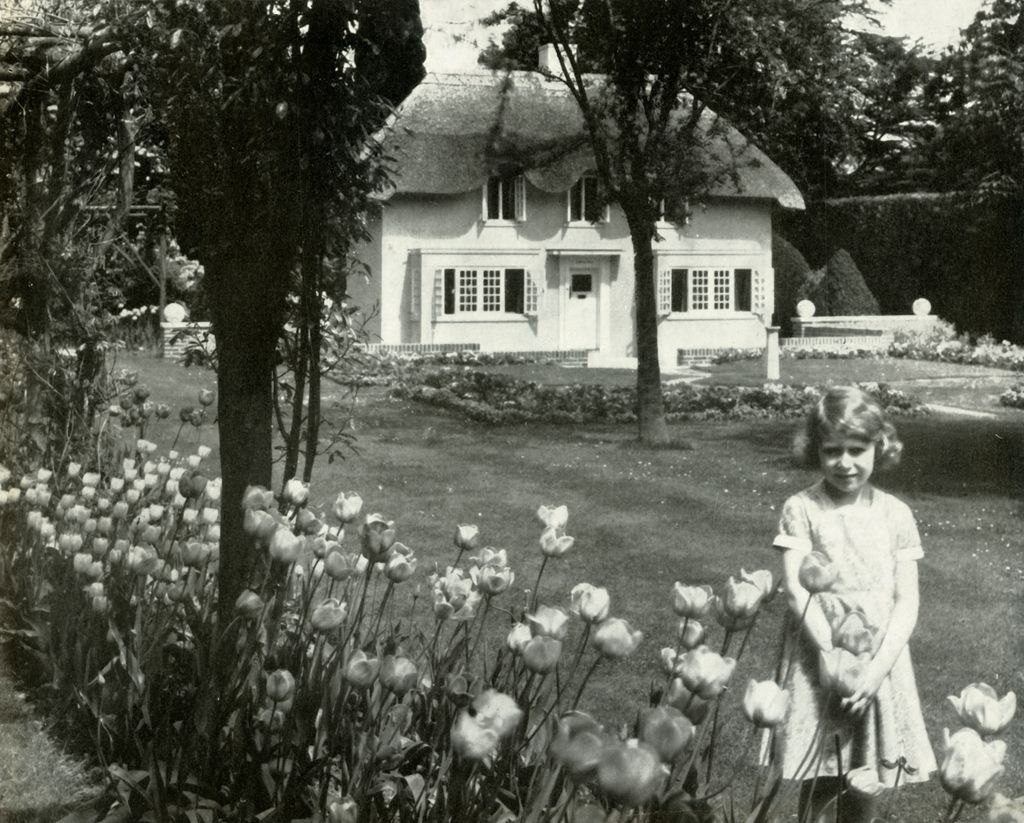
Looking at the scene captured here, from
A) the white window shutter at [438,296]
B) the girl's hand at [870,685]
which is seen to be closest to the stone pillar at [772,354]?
the white window shutter at [438,296]

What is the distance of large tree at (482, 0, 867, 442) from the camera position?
1011 cm

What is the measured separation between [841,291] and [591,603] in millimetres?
23805

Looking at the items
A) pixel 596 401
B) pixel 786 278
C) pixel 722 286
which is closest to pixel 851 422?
pixel 596 401

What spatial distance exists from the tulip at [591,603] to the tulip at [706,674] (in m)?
0.24

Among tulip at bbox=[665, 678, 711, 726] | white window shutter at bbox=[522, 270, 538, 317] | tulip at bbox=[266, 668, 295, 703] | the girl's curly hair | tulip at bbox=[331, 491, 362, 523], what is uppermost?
white window shutter at bbox=[522, 270, 538, 317]

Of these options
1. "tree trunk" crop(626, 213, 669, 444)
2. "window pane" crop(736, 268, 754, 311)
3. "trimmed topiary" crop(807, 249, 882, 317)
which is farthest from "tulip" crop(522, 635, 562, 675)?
"trimmed topiary" crop(807, 249, 882, 317)

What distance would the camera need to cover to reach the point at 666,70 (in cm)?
1033

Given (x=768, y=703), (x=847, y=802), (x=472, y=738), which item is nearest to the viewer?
Result: (x=472, y=738)

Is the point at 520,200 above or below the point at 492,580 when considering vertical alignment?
above

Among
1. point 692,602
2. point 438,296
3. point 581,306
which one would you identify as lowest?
point 692,602

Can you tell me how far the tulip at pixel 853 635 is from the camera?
1.87 meters

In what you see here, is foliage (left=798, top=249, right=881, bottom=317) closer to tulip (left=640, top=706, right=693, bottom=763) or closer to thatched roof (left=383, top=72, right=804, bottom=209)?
thatched roof (left=383, top=72, right=804, bottom=209)

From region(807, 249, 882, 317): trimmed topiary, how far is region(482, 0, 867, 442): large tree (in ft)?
45.4

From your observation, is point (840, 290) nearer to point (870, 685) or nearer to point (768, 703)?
point (870, 685)
